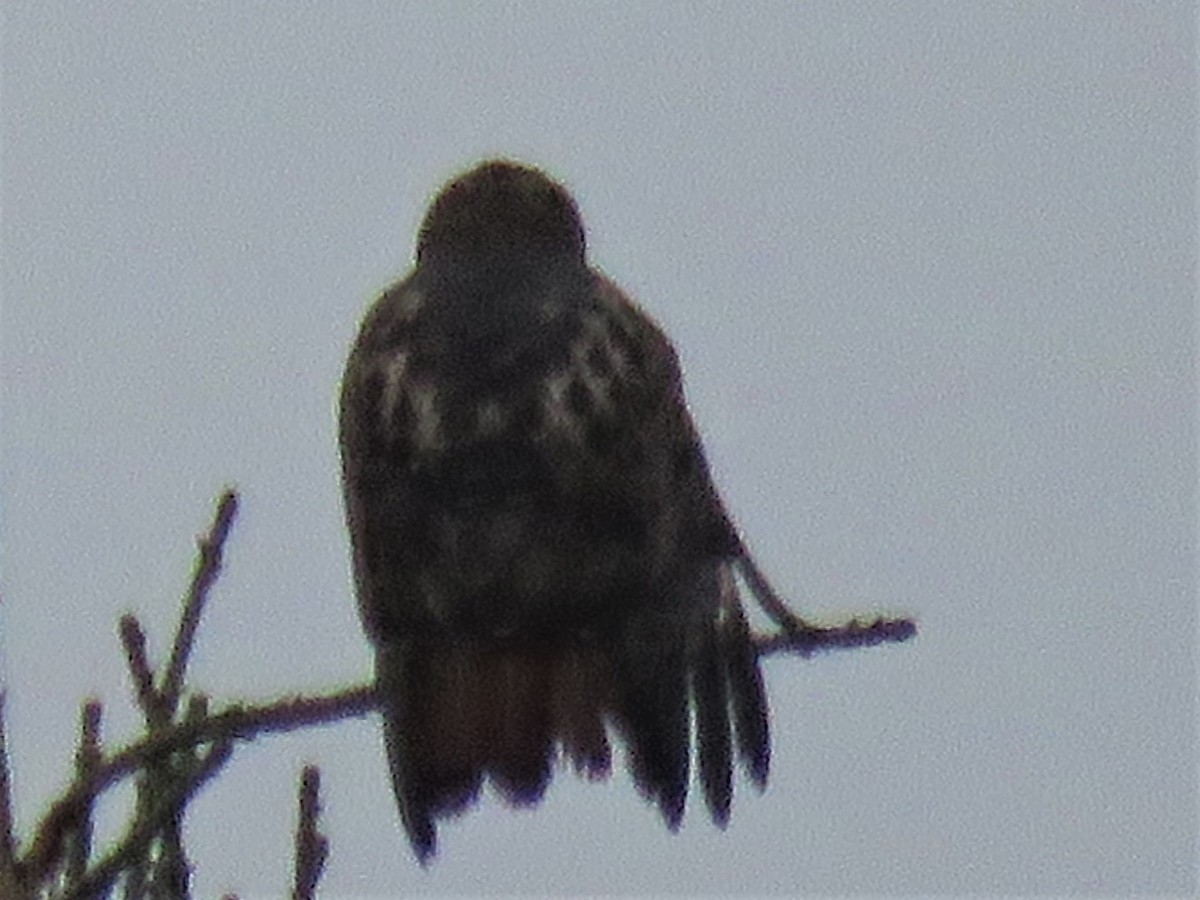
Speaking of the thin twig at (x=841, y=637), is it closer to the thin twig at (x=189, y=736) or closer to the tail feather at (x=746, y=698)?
the thin twig at (x=189, y=736)

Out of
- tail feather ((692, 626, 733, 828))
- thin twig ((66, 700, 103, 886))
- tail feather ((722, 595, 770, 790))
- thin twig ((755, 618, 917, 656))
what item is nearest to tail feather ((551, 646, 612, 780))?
tail feather ((692, 626, 733, 828))

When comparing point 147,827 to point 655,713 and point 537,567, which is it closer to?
point 537,567

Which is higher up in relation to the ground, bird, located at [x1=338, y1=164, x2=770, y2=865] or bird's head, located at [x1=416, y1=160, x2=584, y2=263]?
bird's head, located at [x1=416, y1=160, x2=584, y2=263]

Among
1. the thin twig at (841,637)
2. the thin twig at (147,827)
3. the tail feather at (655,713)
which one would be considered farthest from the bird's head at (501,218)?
the thin twig at (147,827)

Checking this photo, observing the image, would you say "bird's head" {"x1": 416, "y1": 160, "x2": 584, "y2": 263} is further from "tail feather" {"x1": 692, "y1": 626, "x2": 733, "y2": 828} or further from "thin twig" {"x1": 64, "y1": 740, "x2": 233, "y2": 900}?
"thin twig" {"x1": 64, "y1": 740, "x2": 233, "y2": 900}

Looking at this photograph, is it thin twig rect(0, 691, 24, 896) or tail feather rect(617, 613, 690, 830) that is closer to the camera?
thin twig rect(0, 691, 24, 896)

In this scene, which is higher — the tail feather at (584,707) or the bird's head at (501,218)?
the bird's head at (501,218)

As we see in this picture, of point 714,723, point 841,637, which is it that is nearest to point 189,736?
point 841,637
